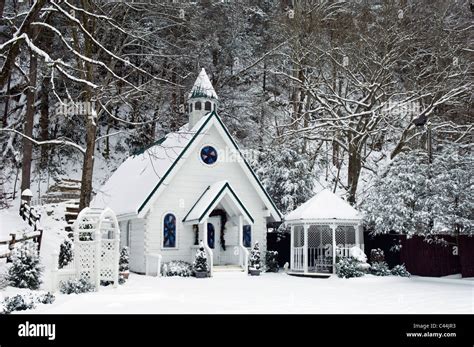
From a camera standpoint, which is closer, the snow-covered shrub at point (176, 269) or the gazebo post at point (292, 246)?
the snow-covered shrub at point (176, 269)

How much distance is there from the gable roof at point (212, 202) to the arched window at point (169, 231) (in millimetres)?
550

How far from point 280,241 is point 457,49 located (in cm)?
1273

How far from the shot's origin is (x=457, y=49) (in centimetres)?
2617

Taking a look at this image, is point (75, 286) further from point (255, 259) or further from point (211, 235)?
point (211, 235)

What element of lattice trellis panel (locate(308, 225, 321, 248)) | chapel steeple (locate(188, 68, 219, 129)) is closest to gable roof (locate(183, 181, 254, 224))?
chapel steeple (locate(188, 68, 219, 129))

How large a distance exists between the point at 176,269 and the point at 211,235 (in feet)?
9.91

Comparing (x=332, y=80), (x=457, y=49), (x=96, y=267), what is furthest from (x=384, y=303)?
(x=332, y=80)

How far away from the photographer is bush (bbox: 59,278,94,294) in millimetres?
14656

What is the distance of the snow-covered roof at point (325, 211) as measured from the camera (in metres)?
22.5

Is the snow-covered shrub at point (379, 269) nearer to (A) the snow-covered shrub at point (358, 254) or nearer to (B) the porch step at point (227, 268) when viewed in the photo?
(A) the snow-covered shrub at point (358, 254)

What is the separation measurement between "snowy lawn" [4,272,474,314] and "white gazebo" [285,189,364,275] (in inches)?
130

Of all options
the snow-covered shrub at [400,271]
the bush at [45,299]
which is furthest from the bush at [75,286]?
the snow-covered shrub at [400,271]
